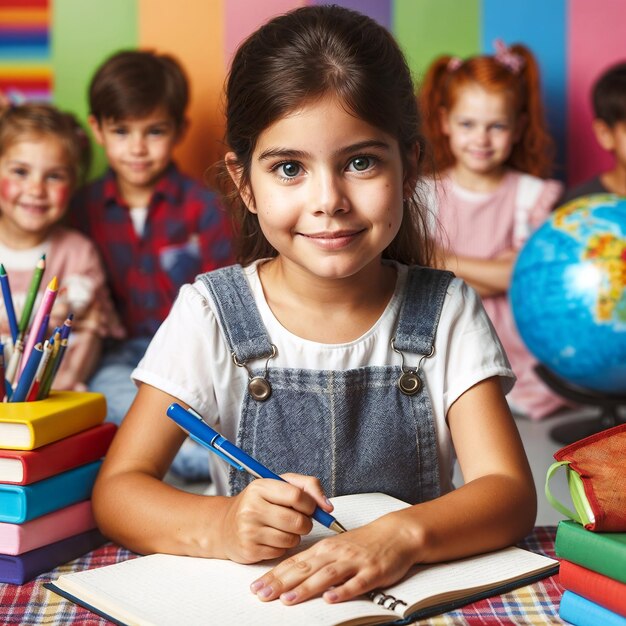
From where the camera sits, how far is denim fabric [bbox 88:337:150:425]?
2785 mm

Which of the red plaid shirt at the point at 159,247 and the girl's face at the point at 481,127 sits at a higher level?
the girl's face at the point at 481,127

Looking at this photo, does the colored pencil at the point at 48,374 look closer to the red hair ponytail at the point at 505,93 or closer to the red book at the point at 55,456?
the red book at the point at 55,456

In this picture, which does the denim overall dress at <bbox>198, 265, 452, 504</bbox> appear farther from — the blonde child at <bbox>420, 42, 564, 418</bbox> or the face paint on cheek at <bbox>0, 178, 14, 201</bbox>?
the blonde child at <bbox>420, 42, 564, 418</bbox>

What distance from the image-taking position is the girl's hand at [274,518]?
103 centimetres

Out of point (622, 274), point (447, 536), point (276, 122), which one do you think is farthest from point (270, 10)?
point (447, 536)

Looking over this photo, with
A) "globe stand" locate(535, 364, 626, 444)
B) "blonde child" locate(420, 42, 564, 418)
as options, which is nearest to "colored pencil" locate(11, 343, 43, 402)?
"globe stand" locate(535, 364, 626, 444)

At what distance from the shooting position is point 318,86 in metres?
1.30

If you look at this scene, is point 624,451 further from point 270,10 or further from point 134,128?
point 270,10

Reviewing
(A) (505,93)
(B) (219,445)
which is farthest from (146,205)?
(B) (219,445)

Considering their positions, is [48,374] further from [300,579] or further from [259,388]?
[300,579]

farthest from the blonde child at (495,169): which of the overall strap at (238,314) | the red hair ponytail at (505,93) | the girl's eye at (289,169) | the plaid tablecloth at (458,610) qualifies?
the plaid tablecloth at (458,610)

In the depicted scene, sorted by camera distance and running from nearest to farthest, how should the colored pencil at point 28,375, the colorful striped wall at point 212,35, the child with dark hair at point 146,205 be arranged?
the colored pencil at point 28,375
the child with dark hair at point 146,205
the colorful striped wall at point 212,35

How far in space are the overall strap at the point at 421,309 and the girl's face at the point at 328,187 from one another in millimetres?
129

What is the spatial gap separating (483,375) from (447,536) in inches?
13.3
